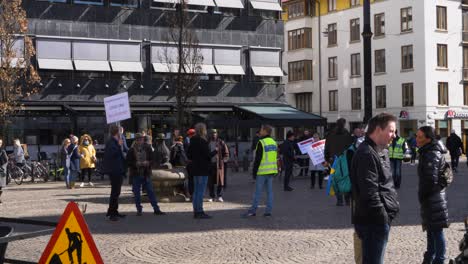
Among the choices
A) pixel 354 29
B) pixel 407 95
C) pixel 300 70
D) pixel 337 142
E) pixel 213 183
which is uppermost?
pixel 354 29

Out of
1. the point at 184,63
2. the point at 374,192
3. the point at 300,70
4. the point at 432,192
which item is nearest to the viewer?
the point at 374,192

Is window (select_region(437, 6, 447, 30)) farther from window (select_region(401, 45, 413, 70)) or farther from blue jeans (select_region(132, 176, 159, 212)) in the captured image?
blue jeans (select_region(132, 176, 159, 212))

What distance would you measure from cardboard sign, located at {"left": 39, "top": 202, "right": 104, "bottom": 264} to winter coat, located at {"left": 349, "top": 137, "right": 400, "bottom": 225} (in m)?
2.10

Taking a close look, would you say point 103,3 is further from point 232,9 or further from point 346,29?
point 346,29

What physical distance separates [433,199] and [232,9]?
32195mm

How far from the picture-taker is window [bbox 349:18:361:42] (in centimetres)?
5744

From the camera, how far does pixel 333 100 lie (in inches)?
2363

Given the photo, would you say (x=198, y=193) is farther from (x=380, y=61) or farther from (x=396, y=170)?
(x=380, y=61)

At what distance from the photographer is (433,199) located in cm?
762

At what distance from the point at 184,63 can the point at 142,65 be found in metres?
3.50

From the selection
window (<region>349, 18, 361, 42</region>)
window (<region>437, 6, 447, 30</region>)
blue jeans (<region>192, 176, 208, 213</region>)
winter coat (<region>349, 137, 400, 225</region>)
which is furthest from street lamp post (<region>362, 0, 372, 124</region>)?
window (<region>349, 18, 361, 42</region>)

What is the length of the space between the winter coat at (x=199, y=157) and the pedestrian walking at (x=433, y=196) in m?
6.14

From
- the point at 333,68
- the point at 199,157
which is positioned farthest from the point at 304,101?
the point at 199,157

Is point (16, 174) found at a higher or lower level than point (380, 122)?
lower
